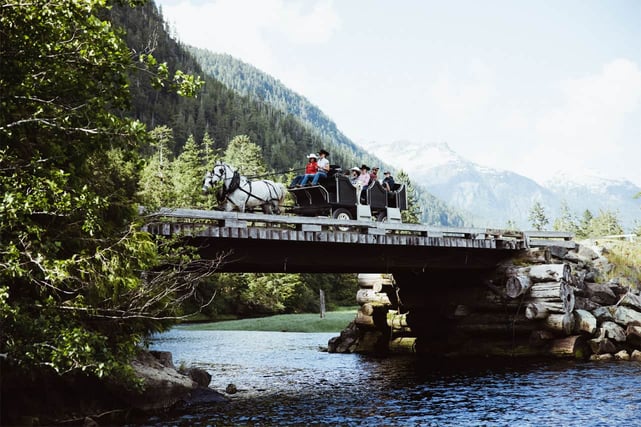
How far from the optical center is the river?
1612cm

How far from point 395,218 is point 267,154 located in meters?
122

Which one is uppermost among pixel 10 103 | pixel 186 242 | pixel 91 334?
pixel 10 103

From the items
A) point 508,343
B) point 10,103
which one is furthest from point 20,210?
point 508,343

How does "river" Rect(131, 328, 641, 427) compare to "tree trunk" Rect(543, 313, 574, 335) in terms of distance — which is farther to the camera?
"tree trunk" Rect(543, 313, 574, 335)

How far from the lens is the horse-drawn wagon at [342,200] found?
25.8 m

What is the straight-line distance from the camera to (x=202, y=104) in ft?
526

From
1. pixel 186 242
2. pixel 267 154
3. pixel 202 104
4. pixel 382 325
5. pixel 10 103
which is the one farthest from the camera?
pixel 202 104

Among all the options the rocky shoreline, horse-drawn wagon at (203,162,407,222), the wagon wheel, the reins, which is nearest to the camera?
the rocky shoreline

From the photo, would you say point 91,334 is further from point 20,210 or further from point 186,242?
point 186,242

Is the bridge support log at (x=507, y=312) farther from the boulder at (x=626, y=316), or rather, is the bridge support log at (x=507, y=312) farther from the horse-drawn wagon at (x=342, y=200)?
the horse-drawn wagon at (x=342, y=200)

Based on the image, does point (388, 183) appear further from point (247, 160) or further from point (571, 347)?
point (247, 160)

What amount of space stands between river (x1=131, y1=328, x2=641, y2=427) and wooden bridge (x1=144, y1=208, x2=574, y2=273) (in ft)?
12.1

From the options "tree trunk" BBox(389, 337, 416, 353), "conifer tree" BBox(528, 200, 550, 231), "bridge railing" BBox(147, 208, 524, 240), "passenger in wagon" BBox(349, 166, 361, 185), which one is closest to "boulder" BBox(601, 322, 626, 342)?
"bridge railing" BBox(147, 208, 524, 240)

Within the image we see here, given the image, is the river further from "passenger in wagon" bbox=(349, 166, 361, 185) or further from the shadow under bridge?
"passenger in wagon" bbox=(349, 166, 361, 185)
